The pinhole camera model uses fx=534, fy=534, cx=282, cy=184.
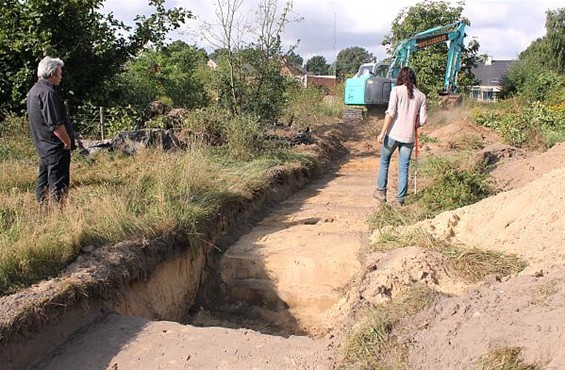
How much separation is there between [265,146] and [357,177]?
224 centimetres

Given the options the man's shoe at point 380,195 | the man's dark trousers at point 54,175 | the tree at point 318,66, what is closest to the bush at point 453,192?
the man's shoe at point 380,195

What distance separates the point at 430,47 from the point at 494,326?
23265 millimetres

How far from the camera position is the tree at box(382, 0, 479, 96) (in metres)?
24.4

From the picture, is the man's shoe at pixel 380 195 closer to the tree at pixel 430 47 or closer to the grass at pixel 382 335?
the grass at pixel 382 335

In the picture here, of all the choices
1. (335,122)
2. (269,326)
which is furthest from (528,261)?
(335,122)

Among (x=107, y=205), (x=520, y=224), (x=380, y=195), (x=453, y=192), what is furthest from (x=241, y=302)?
(x=520, y=224)

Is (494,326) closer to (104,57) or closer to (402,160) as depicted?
(402,160)

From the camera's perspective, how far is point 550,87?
24703mm

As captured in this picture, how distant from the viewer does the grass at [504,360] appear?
2.76 meters

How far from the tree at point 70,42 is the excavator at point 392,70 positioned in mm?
7817

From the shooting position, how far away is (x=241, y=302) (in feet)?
20.1

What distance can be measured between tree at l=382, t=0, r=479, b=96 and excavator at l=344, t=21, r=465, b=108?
361 cm

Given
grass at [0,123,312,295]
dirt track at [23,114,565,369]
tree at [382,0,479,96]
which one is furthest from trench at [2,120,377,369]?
tree at [382,0,479,96]

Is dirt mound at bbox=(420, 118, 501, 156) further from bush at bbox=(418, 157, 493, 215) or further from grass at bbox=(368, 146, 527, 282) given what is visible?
grass at bbox=(368, 146, 527, 282)
